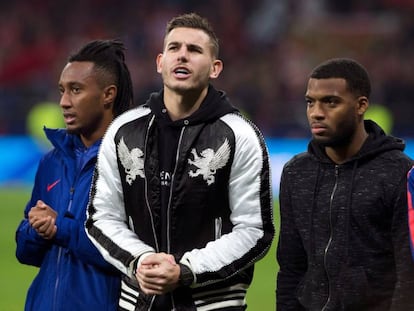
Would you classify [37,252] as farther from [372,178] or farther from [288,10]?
[288,10]

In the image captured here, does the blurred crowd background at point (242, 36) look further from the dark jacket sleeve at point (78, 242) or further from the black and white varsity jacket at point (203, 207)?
the black and white varsity jacket at point (203, 207)

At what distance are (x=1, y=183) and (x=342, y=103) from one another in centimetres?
1524

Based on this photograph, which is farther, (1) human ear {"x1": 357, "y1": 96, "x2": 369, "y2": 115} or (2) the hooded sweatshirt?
(1) human ear {"x1": 357, "y1": 96, "x2": 369, "y2": 115}

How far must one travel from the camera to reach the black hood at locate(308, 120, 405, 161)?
501cm

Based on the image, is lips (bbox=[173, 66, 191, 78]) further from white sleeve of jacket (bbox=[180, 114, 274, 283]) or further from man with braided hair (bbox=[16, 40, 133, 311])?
man with braided hair (bbox=[16, 40, 133, 311])

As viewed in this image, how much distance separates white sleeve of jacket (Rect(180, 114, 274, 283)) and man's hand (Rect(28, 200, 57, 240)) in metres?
0.76

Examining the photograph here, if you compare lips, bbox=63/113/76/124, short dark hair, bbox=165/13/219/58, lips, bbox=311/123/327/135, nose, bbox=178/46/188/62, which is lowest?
lips, bbox=311/123/327/135

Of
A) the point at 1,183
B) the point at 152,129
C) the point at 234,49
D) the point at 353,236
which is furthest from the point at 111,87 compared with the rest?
the point at 234,49

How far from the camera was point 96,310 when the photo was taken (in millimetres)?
5191

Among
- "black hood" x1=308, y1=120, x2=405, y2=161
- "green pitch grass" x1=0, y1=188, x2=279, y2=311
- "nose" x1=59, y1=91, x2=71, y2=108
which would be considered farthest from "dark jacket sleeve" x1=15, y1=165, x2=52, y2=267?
"green pitch grass" x1=0, y1=188, x2=279, y2=311

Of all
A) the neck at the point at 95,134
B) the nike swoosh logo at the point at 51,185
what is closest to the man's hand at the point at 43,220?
the nike swoosh logo at the point at 51,185

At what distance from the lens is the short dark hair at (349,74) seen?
16.8 feet

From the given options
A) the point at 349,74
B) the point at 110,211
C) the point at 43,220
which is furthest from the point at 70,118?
the point at 349,74

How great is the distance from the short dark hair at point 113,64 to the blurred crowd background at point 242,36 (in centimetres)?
1708
